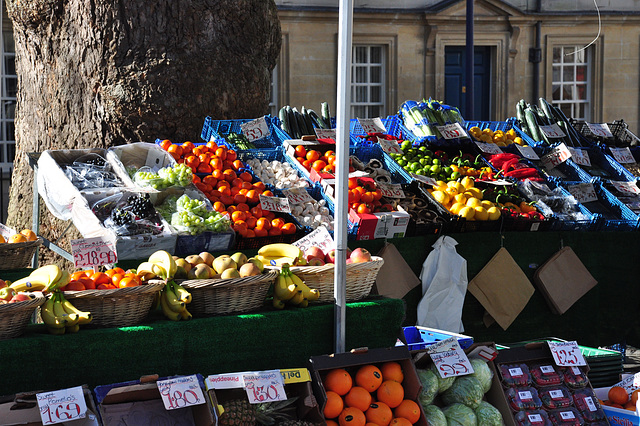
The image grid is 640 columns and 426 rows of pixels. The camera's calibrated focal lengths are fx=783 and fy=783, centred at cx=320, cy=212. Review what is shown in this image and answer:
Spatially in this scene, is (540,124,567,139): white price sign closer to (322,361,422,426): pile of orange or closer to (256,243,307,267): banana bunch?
(256,243,307,267): banana bunch

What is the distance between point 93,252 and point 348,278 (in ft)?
4.20

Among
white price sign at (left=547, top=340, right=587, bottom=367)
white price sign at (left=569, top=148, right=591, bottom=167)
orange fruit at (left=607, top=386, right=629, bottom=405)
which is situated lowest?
orange fruit at (left=607, top=386, right=629, bottom=405)

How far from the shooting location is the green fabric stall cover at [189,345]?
119 inches

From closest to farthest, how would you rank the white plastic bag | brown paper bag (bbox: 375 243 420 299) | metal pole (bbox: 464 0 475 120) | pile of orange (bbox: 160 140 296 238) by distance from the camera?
1. pile of orange (bbox: 160 140 296 238)
2. brown paper bag (bbox: 375 243 420 299)
3. the white plastic bag
4. metal pole (bbox: 464 0 475 120)

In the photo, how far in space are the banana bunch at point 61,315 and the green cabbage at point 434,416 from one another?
149 cm

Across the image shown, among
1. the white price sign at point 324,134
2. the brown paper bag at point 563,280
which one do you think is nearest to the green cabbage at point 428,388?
the brown paper bag at point 563,280

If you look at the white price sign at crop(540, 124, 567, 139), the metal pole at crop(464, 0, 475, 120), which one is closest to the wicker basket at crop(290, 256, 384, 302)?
the white price sign at crop(540, 124, 567, 139)

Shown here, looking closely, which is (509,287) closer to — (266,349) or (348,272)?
(348,272)

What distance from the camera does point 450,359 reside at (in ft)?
11.6

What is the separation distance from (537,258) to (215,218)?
2.47 meters

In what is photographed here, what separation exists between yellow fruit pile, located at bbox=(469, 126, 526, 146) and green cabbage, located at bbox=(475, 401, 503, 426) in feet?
12.5

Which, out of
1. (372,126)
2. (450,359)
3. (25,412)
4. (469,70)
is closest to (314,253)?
(450,359)

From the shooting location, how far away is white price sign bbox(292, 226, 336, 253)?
4.16 metres

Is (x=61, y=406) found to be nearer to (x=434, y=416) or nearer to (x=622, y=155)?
(x=434, y=416)
